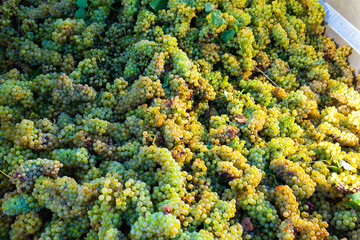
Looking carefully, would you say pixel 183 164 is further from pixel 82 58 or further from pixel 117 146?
pixel 82 58

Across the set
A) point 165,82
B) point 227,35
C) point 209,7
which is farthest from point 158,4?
point 165,82

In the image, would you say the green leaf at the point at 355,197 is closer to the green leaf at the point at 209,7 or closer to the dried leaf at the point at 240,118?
the dried leaf at the point at 240,118

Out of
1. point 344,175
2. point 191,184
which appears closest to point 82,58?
point 191,184

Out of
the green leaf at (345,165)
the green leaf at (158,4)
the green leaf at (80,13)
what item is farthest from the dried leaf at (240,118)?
the green leaf at (80,13)

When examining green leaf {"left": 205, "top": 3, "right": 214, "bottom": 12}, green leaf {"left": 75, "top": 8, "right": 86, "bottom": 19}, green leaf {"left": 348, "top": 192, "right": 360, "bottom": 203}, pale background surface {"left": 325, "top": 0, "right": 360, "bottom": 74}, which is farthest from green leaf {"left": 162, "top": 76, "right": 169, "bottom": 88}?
pale background surface {"left": 325, "top": 0, "right": 360, "bottom": 74}

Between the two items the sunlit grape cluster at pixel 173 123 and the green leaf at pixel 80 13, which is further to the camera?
the green leaf at pixel 80 13

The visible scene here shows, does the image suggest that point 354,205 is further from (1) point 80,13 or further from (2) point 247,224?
(1) point 80,13
